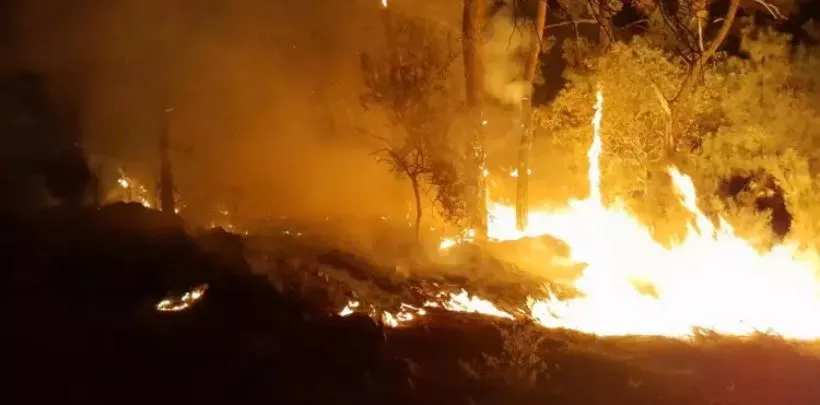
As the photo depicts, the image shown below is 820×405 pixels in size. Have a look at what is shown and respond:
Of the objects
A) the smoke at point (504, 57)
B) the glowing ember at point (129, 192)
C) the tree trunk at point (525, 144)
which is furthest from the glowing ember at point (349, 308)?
the smoke at point (504, 57)

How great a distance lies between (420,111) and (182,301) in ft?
26.2

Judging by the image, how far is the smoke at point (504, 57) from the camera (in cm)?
1877

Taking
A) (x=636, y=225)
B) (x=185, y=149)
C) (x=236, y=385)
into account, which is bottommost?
(x=236, y=385)

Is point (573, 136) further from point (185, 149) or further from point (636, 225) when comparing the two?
point (185, 149)

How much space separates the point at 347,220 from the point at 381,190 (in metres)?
1.62

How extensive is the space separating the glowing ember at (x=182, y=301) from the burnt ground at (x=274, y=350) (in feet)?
0.29

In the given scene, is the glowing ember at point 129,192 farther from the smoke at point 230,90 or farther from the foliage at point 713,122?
the foliage at point 713,122

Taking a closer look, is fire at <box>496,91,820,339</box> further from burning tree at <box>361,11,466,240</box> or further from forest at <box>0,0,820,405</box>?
burning tree at <box>361,11,466,240</box>

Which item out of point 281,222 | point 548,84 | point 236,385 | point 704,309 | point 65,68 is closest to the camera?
point 236,385

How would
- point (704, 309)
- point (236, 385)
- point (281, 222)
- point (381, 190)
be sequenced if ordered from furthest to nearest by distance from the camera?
point (381, 190)
point (281, 222)
point (704, 309)
point (236, 385)

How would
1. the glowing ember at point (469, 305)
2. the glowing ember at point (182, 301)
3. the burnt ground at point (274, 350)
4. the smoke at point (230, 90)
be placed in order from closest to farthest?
1. the burnt ground at point (274, 350)
2. the glowing ember at point (182, 301)
3. the glowing ember at point (469, 305)
4. the smoke at point (230, 90)

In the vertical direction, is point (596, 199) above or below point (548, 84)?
below

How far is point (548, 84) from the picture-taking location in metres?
21.2

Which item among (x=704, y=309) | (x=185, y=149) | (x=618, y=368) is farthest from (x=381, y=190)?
(x=618, y=368)
